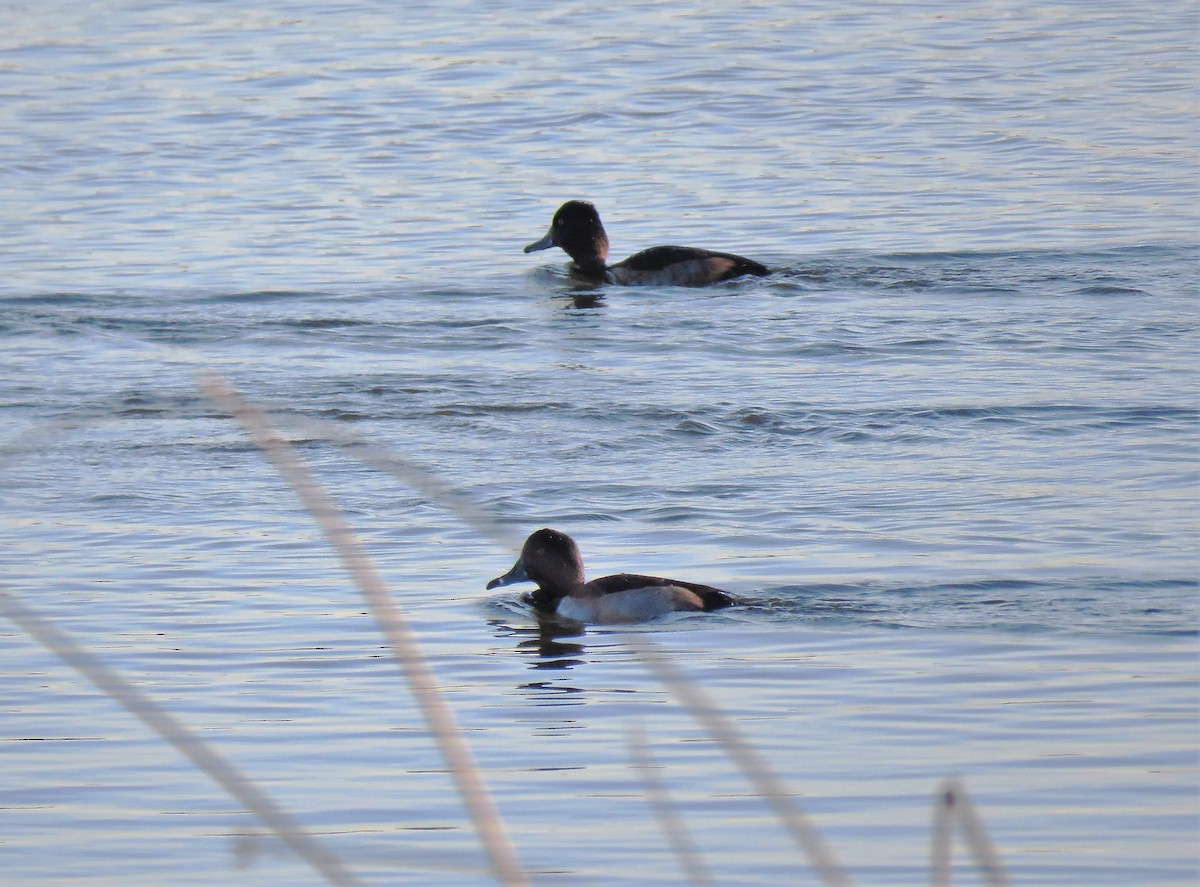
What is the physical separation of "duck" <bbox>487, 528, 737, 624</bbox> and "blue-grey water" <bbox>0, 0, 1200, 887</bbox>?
12 cm

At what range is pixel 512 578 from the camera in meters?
8.76

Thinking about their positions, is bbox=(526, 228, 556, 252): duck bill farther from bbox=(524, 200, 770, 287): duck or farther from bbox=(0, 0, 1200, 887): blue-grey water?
bbox=(0, 0, 1200, 887): blue-grey water

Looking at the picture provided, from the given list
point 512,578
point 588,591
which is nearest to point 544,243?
point 512,578

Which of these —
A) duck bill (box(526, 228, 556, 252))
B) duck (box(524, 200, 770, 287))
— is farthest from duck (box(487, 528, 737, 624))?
duck bill (box(526, 228, 556, 252))

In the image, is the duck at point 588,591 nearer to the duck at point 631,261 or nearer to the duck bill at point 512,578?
the duck bill at point 512,578

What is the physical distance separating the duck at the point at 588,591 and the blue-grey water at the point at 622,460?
123mm

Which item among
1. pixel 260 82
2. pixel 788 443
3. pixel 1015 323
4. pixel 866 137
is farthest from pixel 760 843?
pixel 260 82

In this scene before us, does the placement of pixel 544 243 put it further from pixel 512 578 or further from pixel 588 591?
pixel 588 591

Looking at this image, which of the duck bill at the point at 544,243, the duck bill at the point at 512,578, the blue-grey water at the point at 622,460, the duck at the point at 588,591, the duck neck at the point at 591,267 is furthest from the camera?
the duck bill at the point at 544,243

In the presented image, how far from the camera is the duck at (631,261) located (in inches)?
640

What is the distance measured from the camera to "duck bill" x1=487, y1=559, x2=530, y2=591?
8.71m

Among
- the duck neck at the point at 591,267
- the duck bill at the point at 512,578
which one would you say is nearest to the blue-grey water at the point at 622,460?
the duck bill at the point at 512,578

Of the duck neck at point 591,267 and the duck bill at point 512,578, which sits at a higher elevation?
the duck neck at point 591,267

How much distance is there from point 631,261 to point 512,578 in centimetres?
868
